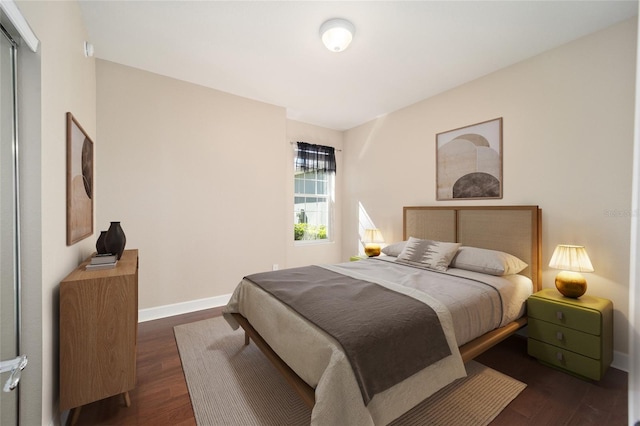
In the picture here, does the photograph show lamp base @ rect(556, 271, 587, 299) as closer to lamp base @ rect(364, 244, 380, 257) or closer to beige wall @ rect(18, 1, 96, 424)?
lamp base @ rect(364, 244, 380, 257)

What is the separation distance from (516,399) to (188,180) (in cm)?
364

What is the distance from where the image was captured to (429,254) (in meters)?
2.91

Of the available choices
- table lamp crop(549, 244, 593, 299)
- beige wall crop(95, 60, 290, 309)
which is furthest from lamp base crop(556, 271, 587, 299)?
beige wall crop(95, 60, 290, 309)

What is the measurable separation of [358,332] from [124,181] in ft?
9.58

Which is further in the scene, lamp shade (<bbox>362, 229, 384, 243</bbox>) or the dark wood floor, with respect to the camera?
lamp shade (<bbox>362, 229, 384, 243</bbox>)

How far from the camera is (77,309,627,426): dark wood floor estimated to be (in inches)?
67.4

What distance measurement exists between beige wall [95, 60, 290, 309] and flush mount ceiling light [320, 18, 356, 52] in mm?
1791

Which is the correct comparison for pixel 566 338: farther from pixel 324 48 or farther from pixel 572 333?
pixel 324 48

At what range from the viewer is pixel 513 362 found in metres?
2.31

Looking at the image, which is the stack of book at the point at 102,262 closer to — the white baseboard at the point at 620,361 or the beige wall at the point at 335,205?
the beige wall at the point at 335,205

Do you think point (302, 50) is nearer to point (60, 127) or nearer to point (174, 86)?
point (174, 86)

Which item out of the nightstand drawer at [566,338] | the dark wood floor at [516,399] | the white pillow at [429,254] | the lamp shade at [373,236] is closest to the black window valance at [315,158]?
the lamp shade at [373,236]

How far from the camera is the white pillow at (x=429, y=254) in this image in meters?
2.78

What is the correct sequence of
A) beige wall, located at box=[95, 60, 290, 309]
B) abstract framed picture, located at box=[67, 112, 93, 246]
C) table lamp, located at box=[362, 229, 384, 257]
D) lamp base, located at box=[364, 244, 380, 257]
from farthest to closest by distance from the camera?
table lamp, located at box=[362, 229, 384, 257]
lamp base, located at box=[364, 244, 380, 257]
beige wall, located at box=[95, 60, 290, 309]
abstract framed picture, located at box=[67, 112, 93, 246]
